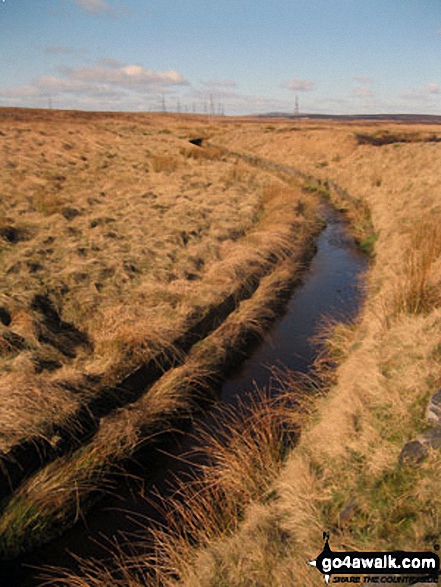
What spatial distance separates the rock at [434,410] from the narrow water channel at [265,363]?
297 cm

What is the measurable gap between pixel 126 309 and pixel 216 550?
4.99 m

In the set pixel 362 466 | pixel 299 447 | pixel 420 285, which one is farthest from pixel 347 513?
pixel 420 285

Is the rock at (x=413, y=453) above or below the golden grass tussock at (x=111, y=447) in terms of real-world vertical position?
above

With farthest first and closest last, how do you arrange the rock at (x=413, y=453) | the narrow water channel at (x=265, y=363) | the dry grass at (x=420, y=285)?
the dry grass at (x=420, y=285), the narrow water channel at (x=265, y=363), the rock at (x=413, y=453)

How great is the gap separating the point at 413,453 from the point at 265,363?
425 centimetres

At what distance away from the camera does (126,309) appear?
324 inches

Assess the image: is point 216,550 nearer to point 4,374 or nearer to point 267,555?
point 267,555

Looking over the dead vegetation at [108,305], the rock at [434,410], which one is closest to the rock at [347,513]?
the rock at [434,410]

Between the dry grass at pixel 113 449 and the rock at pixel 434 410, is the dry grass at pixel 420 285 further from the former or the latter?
the rock at pixel 434 410

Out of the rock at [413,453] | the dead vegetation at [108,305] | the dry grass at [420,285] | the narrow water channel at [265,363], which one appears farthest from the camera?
the dry grass at [420,285]

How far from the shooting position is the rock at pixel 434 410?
428 centimetres

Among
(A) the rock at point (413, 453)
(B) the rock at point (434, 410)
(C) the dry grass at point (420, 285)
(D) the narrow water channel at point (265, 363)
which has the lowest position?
(D) the narrow water channel at point (265, 363)

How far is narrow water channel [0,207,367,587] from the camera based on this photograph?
4.74 metres

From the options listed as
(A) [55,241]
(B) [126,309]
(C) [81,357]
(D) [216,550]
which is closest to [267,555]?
(D) [216,550]
